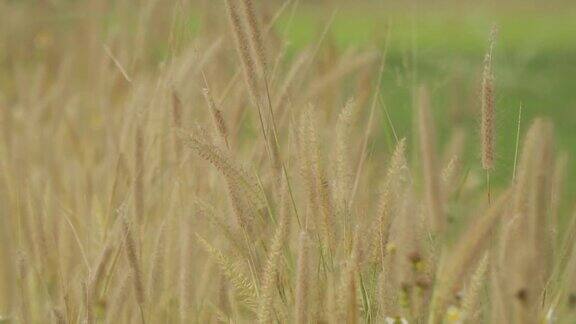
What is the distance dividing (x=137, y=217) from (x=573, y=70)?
8.17 metres

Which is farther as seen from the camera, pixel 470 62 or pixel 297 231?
pixel 470 62

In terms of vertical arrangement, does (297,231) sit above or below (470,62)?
above

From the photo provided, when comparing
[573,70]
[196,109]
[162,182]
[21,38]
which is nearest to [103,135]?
[196,109]

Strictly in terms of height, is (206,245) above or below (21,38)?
above

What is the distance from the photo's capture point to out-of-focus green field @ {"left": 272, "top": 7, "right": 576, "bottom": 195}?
1.45m

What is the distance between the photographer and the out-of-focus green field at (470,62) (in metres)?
1.45

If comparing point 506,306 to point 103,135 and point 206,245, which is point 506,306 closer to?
point 206,245

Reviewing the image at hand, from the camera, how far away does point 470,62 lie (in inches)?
236

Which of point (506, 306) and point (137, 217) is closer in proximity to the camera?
point (506, 306)

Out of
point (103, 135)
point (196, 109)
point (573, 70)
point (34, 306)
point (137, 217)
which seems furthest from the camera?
point (573, 70)

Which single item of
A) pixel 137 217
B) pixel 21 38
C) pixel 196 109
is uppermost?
pixel 137 217

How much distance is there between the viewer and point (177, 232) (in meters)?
1.30

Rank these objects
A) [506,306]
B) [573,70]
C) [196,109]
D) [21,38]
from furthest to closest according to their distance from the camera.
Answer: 1. [573,70]
2. [21,38]
3. [196,109]
4. [506,306]

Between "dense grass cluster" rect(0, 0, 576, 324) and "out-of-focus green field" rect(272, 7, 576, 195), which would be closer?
"dense grass cluster" rect(0, 0, 576, 324)
